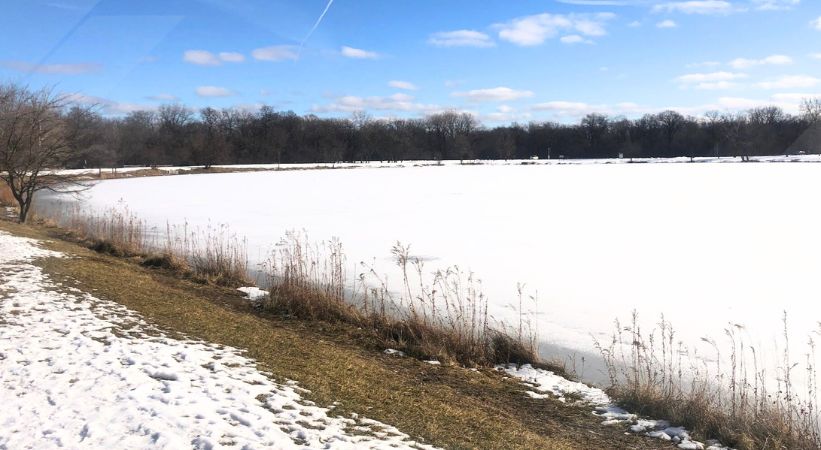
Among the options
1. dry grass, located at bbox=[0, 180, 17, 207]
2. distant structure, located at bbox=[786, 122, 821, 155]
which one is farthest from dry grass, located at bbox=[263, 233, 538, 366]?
distant structure, located at bbox=[786, 122, 821, 155]

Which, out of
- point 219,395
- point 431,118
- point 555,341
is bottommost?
point 555,341

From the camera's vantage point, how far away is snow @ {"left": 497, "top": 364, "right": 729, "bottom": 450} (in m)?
5.02

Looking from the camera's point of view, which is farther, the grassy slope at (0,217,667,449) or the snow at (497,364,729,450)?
the snow at (497,364,729,450)

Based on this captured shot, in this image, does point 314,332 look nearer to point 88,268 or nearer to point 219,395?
point 219,395

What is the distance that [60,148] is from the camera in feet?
59.4

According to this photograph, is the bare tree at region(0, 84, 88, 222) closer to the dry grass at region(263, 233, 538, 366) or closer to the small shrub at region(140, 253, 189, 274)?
the small shrub at region(140, 253, 189, 274)

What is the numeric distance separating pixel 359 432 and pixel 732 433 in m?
3.24

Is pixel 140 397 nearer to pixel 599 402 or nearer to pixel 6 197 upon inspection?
pixel 599 402

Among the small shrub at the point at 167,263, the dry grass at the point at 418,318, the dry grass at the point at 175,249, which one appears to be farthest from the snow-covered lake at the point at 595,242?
the small shrub at the point at 167,263

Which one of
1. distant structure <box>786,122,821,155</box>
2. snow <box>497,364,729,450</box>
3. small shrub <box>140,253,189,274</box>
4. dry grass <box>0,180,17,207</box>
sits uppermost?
distant structure <box>786,122,821,155</box>

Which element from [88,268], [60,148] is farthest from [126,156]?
[88,268]

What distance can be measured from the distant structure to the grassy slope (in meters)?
106

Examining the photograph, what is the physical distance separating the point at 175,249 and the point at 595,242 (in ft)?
35.3

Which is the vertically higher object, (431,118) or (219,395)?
(431,118)
